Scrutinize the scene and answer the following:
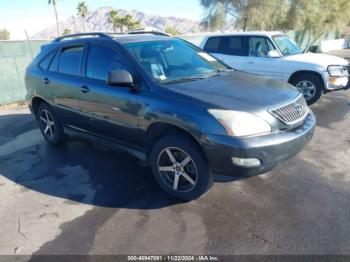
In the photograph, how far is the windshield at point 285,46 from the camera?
25.9ft

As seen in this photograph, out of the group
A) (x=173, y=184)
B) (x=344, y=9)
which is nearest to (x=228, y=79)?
(x=173, y=184)

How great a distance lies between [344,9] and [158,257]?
29902mm

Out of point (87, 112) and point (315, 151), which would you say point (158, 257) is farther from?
point (315, 151)

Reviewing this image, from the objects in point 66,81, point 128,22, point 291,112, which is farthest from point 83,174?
point 128,22

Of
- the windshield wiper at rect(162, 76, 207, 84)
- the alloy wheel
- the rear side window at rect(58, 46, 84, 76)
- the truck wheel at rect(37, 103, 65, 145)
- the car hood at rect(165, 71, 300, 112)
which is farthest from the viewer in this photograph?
the truck wheel at rect(37, 103, 65, 145)

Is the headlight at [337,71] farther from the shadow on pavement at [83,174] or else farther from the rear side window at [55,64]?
the rear side window at [55,64]

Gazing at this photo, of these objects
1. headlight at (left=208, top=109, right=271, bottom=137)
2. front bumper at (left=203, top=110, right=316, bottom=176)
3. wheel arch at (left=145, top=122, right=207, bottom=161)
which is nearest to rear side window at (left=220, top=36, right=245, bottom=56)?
wheel arch at (left=145, top=122, right=207, bottom=161)

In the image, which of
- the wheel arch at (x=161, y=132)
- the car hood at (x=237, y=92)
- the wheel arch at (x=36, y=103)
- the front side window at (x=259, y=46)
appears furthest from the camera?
the front side window at (x=259, y=46)

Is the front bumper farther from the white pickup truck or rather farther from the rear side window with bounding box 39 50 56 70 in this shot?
the white pickup truck

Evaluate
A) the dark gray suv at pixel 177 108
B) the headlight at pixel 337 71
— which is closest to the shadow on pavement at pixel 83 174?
the dark gray suv at pixel 177 108

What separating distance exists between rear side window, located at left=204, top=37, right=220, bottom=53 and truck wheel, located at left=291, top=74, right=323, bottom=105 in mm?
2366

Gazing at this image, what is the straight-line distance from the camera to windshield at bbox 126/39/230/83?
3771 mm

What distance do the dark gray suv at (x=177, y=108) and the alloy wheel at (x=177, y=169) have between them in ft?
0.04

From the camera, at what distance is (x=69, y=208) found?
3.60 metres
